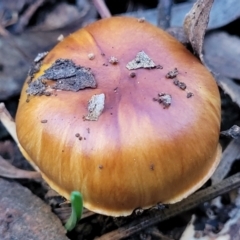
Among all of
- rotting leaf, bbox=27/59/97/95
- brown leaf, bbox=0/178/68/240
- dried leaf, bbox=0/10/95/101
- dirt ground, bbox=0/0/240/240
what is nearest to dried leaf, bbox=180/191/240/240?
dirt ground, bbox=0/0/240/240

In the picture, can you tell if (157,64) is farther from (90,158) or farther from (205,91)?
(90,158)

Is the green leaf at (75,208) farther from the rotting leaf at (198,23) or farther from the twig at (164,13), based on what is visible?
the twig at (164,13)

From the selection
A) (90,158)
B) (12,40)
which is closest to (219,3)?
(12,40)

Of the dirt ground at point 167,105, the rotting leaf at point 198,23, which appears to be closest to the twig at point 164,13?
the dirt ground at point 167,105

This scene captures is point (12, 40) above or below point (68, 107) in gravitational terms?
below

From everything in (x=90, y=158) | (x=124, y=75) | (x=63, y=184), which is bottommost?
(x=63, y=184)

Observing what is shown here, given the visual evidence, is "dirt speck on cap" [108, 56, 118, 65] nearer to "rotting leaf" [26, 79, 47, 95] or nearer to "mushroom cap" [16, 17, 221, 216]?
"mushroom cap" [16, 17, 221, 216]
